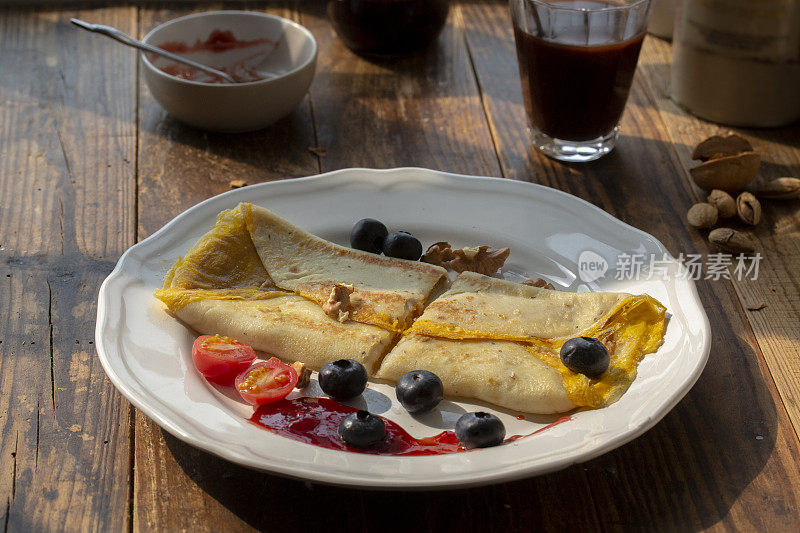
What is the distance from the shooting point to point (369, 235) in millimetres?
2506

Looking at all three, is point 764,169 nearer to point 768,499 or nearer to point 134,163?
point 768,499

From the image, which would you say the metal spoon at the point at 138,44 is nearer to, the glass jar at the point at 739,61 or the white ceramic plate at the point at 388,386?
the white ceramic plate at the point at 388,386

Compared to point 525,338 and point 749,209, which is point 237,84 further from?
point 749,209

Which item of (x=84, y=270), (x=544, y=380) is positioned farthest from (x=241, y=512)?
(x=84, y=270)

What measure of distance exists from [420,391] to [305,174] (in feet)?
4.48

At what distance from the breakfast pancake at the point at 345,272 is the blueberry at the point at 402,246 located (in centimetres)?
5

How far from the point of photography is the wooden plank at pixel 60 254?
1852mm

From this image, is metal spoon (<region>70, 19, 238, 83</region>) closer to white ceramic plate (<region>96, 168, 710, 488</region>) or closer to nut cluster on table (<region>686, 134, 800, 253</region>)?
white ceramic plate (<region>96, 168, 710, 488</region>)

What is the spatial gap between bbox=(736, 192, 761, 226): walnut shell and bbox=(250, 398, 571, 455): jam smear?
4.26 ft

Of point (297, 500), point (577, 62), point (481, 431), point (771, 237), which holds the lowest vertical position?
point (771, 237)

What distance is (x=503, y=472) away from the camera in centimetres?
164

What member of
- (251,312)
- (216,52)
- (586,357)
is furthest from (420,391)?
(216,52)

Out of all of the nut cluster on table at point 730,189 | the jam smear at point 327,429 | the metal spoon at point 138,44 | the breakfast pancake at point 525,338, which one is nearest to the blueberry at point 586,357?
the breakfast pancake at point 525,338

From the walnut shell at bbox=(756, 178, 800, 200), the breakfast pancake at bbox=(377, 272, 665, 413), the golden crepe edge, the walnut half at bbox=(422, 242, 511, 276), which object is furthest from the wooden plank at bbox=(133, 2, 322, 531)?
the walnut shell at bbox=(756, 178, 800, 200)
